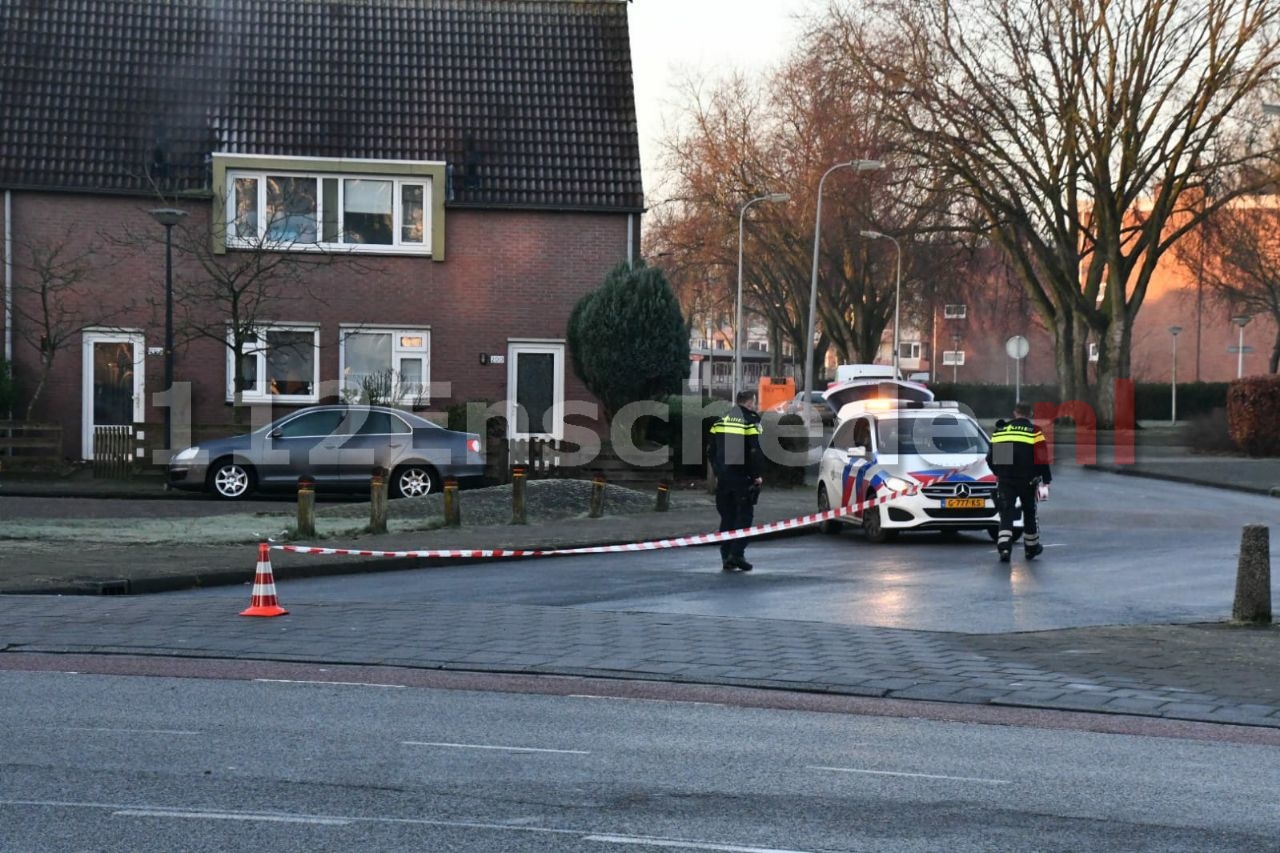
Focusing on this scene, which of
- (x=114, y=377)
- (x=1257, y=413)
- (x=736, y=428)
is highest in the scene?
(x=114, y=377)

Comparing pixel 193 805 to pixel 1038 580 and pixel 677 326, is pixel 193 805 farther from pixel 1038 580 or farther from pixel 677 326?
pixel 677 326

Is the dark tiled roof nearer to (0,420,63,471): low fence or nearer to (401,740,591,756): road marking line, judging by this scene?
(0,420,63,471): low fence

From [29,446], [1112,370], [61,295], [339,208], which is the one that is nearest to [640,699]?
[29,446]

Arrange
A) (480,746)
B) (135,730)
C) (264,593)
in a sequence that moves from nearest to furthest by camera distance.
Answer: (480,746) → (135,730) → (264,593)

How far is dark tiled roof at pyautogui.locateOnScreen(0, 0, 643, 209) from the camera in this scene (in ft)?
100

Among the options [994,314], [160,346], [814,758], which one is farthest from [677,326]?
[994,314]

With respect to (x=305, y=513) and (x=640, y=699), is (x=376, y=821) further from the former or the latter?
(x=305, y=513)

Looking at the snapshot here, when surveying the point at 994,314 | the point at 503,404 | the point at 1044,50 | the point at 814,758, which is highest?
the point at 1044,50

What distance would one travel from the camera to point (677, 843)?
6.11 meters

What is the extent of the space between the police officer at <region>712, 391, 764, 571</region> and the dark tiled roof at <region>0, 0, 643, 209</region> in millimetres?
15116

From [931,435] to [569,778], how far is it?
13.4 meters

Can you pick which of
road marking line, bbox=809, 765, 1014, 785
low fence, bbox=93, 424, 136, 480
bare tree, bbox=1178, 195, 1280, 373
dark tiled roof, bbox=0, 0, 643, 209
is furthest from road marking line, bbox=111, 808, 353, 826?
bare tree, bbox=1178, 195, 1280, 373

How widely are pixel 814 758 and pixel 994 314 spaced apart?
53.6 m

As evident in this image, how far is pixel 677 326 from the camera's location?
29109 mm
